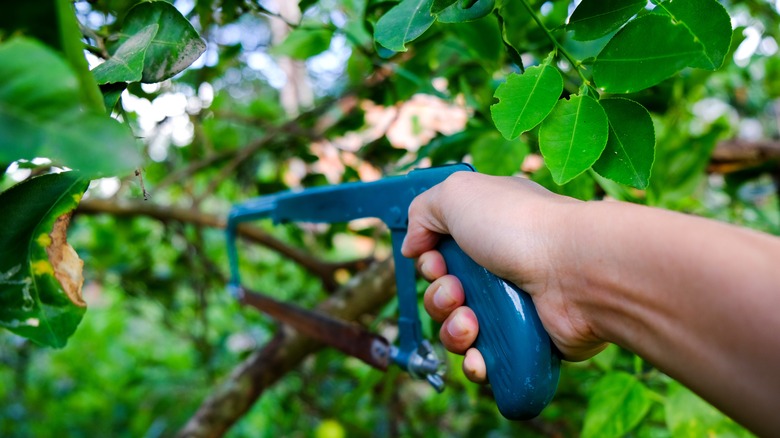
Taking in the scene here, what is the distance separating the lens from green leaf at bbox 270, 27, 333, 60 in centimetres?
74

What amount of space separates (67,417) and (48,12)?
1.96 m

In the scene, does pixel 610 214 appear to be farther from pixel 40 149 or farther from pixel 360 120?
pixel 360 120

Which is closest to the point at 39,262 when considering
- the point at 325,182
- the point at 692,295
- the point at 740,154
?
the point at 692,295

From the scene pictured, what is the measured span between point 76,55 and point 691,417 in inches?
26.4

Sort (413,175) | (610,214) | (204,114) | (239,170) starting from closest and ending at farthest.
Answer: (610,214) < (413,175) < (204,114) < (239,170)

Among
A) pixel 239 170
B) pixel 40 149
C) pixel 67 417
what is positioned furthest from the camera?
pixel 67 417

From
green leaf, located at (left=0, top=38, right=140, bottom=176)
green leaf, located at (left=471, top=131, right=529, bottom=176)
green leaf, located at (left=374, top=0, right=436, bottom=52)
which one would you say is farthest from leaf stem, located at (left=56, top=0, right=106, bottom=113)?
green leaf, located at (left=471, top=131, right=529, bottom=176)

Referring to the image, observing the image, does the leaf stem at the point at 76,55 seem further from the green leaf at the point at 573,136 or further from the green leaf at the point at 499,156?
the green leaf at the point at 499,156

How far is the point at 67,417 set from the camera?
1869mm

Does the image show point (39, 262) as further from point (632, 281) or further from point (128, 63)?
point (632, 281)

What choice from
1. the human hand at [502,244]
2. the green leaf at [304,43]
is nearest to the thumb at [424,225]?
the human hand at [502,244]

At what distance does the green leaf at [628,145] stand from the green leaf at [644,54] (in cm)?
2

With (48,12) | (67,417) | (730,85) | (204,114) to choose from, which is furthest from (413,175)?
(67,417)

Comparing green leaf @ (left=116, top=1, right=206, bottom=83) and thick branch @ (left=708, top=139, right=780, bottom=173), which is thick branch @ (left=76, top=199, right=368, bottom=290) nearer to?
thick branch @ (left=708, top=139, right=780, bottom=173)
